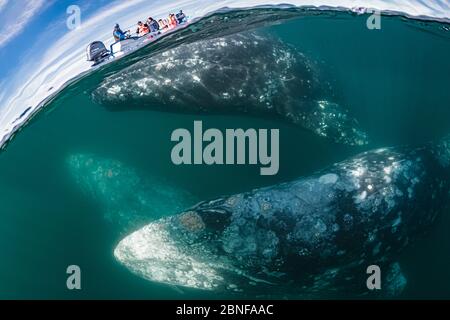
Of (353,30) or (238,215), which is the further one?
(353,30)

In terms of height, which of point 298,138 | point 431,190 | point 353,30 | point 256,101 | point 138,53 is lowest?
point 431,190

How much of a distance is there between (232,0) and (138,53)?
10.2 ft

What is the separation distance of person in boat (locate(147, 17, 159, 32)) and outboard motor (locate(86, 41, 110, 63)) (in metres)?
1.22

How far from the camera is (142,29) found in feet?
28.3

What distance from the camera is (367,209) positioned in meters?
8.67

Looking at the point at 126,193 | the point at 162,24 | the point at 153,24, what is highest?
the point at 162,24

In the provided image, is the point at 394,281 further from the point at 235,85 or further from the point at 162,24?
the point at 162,24

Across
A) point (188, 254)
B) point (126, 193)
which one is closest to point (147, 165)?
point (126, 193)

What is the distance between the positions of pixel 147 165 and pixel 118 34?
20.2 feet

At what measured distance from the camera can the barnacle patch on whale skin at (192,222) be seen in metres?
8.56

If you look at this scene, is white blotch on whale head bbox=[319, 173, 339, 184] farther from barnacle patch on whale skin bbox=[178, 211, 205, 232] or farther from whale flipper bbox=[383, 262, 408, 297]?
whale flipper bbox=[383, 262, 408, 297]
